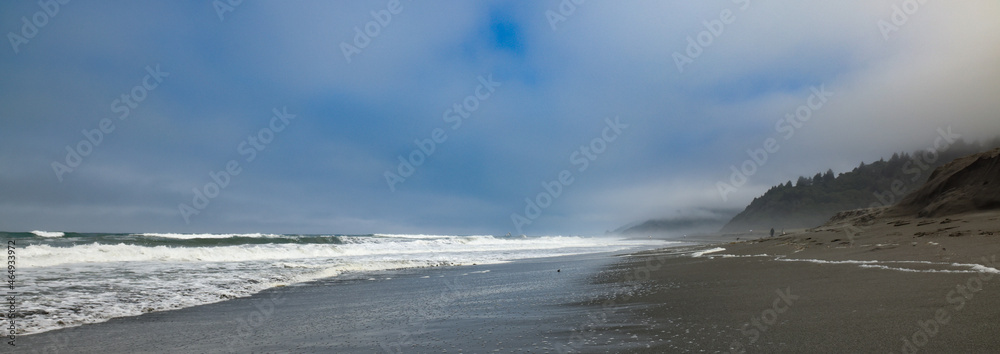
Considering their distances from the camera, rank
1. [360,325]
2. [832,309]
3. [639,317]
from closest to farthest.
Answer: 1. [832,309]
2. [639,317]
3. [360,325]

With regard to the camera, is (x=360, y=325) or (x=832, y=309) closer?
(x=832, y=309)

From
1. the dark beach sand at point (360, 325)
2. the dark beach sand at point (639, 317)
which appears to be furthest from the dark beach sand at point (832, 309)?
the dark beach sand at point (360, 325)

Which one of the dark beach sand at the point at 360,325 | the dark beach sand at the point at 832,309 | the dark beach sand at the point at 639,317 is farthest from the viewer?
the dark beach sand at the point at 360,325

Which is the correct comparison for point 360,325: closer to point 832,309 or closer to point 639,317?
point 639,317

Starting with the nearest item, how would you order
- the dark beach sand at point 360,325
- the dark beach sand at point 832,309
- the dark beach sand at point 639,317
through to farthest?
the dark beach sand at point 832,309 < the dark beach sand at point 639,317 < the dark beach sand at point 360,325

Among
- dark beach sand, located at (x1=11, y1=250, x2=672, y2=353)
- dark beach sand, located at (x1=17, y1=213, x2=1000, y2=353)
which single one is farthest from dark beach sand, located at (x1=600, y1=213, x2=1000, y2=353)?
dark beach sand, located at (x1=11, y1=250, x2=672, y2=353)

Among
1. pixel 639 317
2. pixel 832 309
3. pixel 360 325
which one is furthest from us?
pixel 360 325

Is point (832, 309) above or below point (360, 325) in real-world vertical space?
above

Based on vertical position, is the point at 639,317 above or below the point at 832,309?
below

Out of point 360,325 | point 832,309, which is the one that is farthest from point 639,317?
point 360,325

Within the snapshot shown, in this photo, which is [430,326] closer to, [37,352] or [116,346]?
[116,346]

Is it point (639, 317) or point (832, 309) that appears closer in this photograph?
point (832, 309)

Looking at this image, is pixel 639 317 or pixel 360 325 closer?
pixel 639 317

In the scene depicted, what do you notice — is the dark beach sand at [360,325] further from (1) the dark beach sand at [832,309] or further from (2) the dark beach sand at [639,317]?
(1) the dark beach sand at [832,309]
